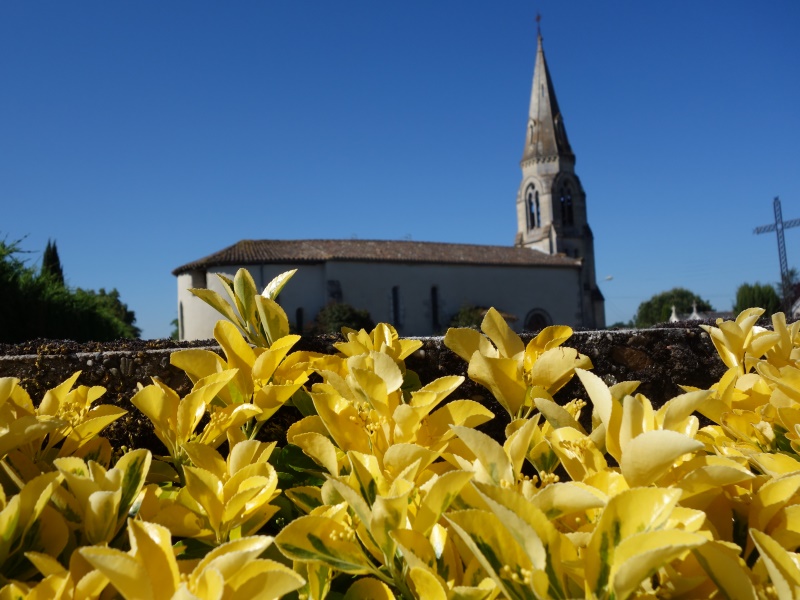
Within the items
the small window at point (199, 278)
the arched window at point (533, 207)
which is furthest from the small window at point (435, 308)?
the arched window at point (533, 207)

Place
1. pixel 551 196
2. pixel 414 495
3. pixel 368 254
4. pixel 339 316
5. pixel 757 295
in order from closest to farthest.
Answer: pixel 414 495, pixel 339 316, pixel 368 254, pixel 551 196, pixel 757 295

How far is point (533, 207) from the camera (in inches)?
1762

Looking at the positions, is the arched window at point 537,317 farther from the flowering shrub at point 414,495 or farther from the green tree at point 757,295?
the flowering shrub at point 414,495

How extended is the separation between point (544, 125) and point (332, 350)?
4611 cm

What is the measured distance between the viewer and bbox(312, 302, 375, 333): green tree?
2903cm

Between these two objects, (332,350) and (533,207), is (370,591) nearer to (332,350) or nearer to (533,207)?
(332,350)

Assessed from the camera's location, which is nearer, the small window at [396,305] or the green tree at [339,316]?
the green tree at [339,316]

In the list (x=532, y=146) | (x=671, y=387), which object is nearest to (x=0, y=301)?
(x=671, y=387)

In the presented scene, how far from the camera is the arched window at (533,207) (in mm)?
44250

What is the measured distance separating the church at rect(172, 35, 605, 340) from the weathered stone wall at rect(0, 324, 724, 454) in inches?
954

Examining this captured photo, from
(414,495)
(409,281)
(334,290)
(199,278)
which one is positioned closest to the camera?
(414,495)

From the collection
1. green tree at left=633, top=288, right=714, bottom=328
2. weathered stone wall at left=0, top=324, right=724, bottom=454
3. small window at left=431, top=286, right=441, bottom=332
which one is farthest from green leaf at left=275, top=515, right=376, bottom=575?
green tree at left=633, top=288, right=714, bottom=328

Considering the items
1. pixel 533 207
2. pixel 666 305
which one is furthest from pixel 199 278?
pixel 666 305

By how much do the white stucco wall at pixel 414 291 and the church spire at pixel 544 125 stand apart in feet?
37.3
